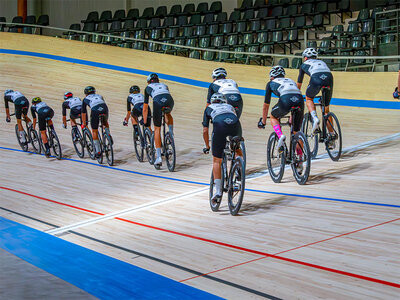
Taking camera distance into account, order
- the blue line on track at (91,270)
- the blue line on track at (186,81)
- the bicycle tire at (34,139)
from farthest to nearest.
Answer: the blue line on track at (186,81)
the bicycle tire at (34,139)
the blue line on track at (91,270)

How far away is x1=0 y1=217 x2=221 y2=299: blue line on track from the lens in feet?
10.9

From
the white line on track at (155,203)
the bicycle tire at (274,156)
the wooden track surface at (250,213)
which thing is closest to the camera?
the wooden track surface at (250,213)

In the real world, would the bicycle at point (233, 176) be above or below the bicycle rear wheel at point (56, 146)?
above

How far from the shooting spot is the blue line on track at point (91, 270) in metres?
3.33

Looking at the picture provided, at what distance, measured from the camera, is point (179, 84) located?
568 inches

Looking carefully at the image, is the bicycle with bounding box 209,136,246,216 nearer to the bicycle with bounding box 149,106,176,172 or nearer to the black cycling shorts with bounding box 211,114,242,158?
the black cycling shorts with bounding box 211,114,242,158

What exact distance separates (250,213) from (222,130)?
84cm

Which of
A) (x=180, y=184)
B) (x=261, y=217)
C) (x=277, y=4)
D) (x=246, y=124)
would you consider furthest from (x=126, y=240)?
(x=277, y=4)

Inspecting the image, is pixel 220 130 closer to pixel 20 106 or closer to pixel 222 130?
pixel 222 130

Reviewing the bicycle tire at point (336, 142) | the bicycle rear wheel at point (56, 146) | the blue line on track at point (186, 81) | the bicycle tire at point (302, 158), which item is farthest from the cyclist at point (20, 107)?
the bicycle tire at point (302, 158)

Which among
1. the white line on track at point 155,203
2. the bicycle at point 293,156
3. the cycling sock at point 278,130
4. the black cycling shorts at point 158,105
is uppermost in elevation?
the black cycling shorts at point 158,105

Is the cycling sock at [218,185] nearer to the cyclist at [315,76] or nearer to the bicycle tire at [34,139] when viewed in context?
the cyclist at [315,76]

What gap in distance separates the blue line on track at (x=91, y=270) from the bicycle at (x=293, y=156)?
249cm

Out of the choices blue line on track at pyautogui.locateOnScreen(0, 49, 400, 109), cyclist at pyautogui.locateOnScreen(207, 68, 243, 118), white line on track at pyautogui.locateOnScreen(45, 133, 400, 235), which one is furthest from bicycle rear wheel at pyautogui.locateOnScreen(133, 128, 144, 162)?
blue line on track at pyautogui.locateOnScreen(0, 49, 400, 109)
